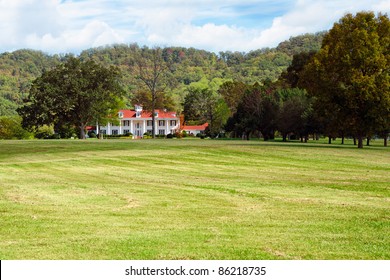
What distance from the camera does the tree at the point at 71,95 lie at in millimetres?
98456

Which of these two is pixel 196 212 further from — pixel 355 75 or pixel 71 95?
pixel 71 95

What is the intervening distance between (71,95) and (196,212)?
86089mm

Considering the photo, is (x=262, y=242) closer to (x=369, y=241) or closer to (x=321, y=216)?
(x=369, y=241)

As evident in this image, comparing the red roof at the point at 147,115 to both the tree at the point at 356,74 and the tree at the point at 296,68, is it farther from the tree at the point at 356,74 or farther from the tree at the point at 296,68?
the tree at the point at 356,74

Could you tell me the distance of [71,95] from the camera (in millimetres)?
99875

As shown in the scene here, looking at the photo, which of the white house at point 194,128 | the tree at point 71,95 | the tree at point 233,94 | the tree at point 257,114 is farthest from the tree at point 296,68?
the white house at point 194,128

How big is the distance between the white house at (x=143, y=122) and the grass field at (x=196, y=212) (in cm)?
13814

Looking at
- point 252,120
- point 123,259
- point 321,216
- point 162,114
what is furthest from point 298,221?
point 162,114

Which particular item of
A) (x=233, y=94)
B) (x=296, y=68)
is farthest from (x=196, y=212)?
(x=233, y=94)

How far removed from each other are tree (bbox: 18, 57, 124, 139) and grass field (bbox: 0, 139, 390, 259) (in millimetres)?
67190

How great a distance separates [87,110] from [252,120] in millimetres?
25415

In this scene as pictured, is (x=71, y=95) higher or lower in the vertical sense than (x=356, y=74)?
lower

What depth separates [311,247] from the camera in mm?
11367

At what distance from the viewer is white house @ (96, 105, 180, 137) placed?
561 ft
